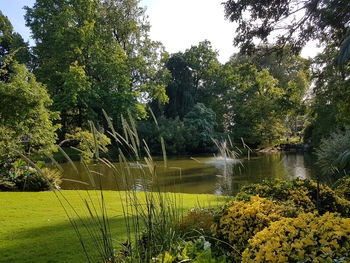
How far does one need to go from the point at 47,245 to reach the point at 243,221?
7.68 ft

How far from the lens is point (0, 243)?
347 centimetres

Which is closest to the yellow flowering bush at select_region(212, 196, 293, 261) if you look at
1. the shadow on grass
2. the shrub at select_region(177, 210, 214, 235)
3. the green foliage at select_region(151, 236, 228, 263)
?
A: the green foliage at select_region(151, 236, 228, 263)

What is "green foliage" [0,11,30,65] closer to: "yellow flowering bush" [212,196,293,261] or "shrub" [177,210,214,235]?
"shrub" [177,210,214,235]

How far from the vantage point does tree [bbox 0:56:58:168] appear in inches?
225

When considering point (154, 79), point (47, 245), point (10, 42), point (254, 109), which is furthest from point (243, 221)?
point (10, 42)

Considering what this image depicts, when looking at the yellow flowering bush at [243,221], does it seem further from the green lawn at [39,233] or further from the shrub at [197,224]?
the green lawn at [39,233]

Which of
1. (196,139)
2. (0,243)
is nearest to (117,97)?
(196,139)

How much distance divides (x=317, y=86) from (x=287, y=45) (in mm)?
5553

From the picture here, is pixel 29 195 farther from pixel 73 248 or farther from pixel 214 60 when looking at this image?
pixel 214 60

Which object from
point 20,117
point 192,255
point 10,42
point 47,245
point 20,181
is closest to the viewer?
point 192,255

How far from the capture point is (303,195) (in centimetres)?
305

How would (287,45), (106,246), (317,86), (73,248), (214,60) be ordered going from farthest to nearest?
(214,60)
(317,86)
(287,45)
(73,248)
(106,246)

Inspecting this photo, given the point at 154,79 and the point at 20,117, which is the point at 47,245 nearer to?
the point at 20,117

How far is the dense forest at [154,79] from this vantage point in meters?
8.19
